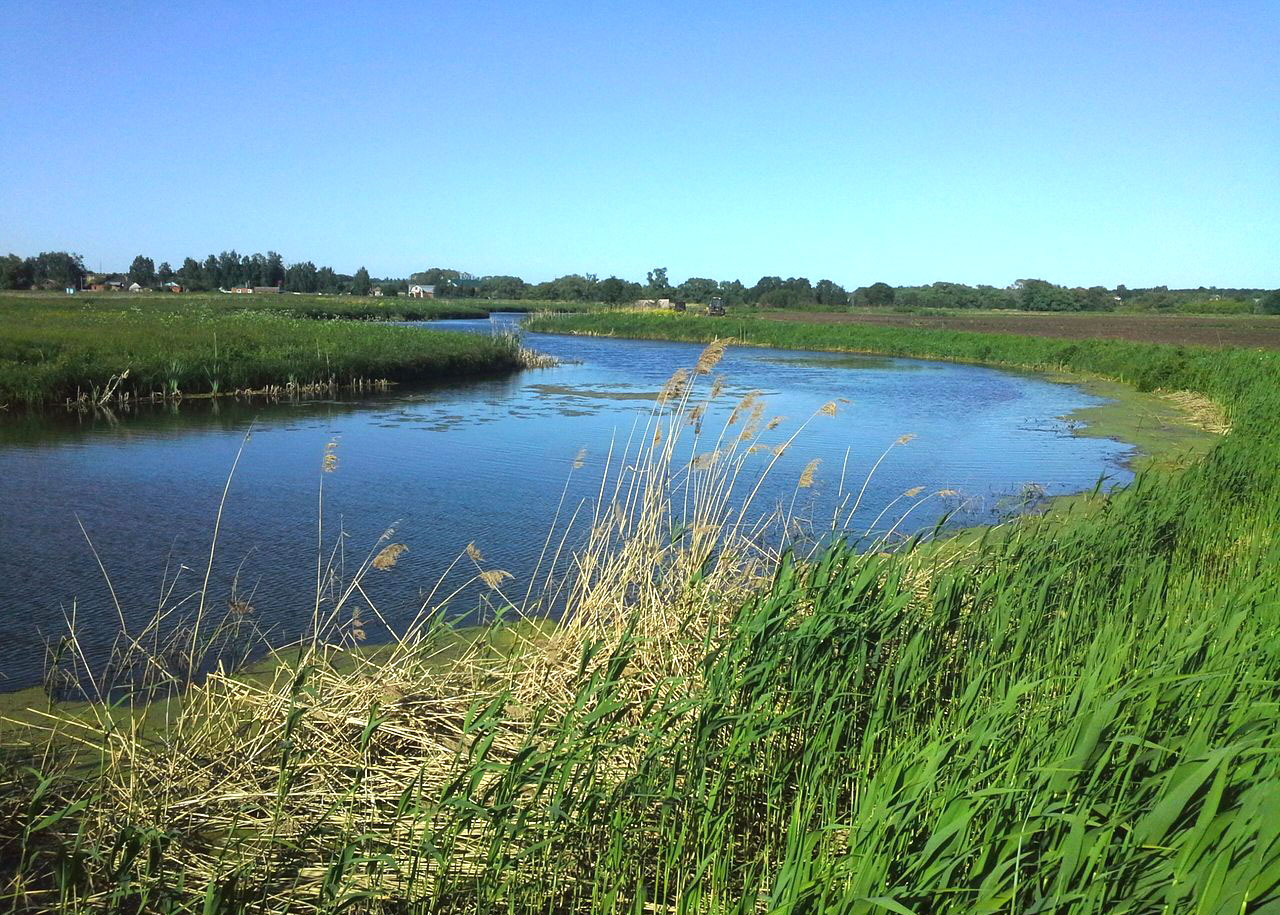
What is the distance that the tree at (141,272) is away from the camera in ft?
319

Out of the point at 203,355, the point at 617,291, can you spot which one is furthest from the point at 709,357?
the point at 617,291

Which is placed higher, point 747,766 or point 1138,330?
point 1138,330

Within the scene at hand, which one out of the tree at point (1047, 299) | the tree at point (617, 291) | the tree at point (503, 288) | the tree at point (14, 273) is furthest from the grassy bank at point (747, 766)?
the tree at point (503, 288)

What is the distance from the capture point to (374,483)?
11.4m

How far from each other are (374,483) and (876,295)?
97766 millimetres

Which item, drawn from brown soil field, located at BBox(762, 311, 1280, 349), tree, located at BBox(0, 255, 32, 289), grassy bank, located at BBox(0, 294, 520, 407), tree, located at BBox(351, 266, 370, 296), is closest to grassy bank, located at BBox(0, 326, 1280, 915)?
grassy bank, located at BBox(0, 294, 520, 407)

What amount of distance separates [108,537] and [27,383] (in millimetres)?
10085

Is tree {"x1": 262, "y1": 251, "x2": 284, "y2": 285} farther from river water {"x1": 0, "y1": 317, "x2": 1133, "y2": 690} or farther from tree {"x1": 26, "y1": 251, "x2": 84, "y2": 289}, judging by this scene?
river water {"x1": 0, "y1": 317, "x2": 1133, "y2": 690}

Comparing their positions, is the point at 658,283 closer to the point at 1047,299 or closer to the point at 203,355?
the point at 1047,299

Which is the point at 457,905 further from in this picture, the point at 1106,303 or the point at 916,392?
the point at 1106,303

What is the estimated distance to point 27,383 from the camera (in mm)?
16484

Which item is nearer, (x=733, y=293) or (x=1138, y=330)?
(x=1138, y=330)

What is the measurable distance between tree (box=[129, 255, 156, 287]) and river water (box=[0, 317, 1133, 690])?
289 feet

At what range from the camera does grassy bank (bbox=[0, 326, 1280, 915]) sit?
2607 millimetres
